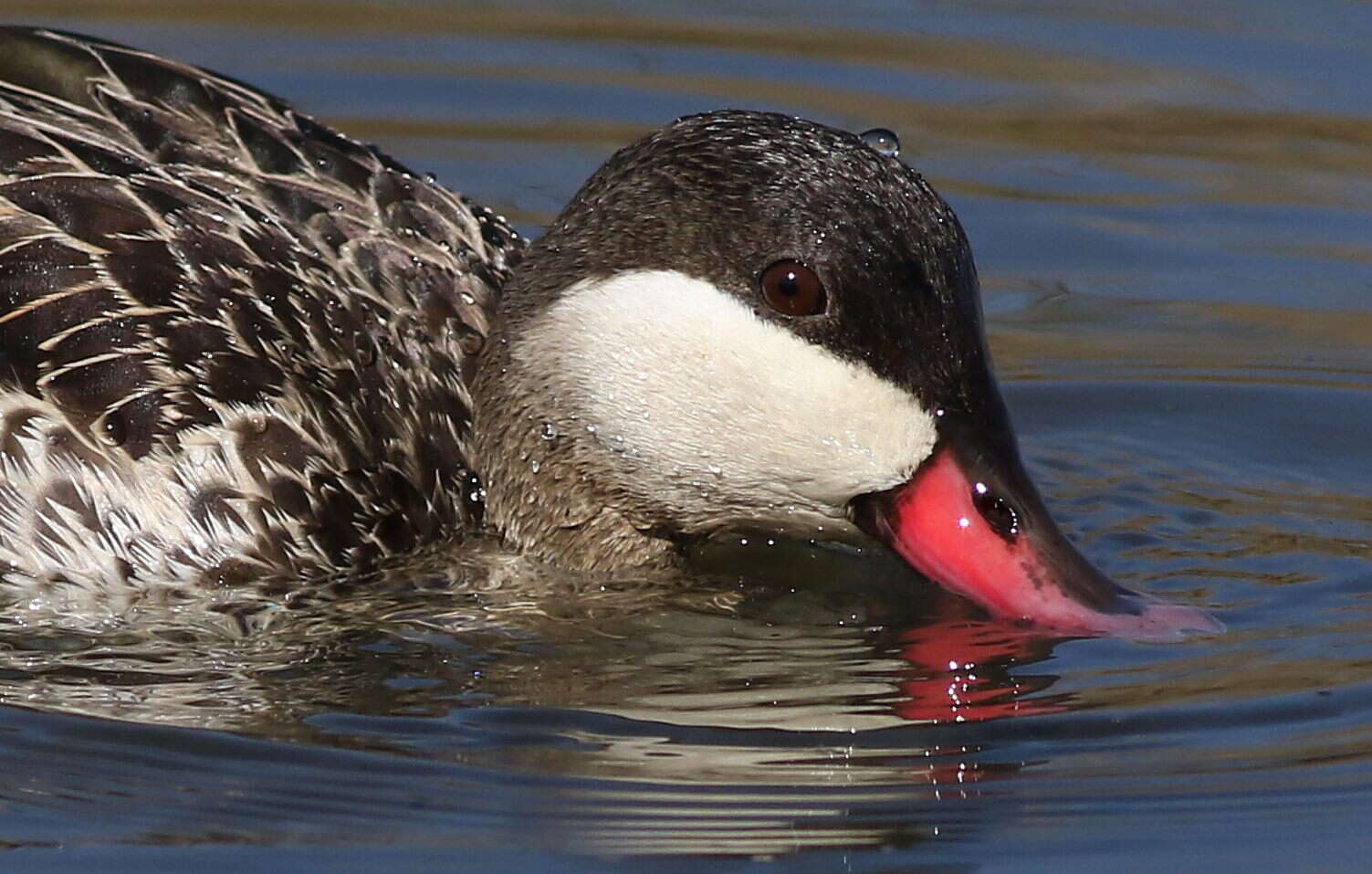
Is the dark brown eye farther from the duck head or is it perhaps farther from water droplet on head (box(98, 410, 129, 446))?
water droplet on head (box(98, 410, 129, 446))

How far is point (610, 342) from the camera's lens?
752cm

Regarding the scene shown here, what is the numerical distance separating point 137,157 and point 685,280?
1670 millimetres

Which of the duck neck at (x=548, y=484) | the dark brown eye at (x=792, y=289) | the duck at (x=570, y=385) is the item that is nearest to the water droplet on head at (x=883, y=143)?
the duck at (x=570, y=385)

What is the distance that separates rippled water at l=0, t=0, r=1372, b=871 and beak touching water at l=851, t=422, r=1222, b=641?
9cm

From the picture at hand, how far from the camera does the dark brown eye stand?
7.20m

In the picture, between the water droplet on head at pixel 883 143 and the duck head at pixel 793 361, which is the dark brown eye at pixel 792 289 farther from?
the water droplet on head at pixel 883 143

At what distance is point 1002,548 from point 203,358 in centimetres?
215

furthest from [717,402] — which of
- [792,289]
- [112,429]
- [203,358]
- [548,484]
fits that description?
[112,429]

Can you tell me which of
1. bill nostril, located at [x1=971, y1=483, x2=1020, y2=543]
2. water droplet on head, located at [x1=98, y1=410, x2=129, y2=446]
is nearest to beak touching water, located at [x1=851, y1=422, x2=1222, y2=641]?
bill nostril, located at [x1=971, y1=483, x2=1020, y2=543]

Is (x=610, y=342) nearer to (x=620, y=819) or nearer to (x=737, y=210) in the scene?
(x=737, y=210)

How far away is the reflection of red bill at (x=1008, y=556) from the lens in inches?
289

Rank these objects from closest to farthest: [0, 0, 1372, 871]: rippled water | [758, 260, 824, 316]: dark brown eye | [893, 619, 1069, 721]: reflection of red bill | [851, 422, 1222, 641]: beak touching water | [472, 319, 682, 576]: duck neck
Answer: [0, 0, 1372, 871]: rippled water → [893, 619, 1069, 721]: reflection of red bill → [758, 260, 824, 316]: dark brown eye → [851, 422, 1222, 641]: beak touching water → [472, 319, 682, 576]: duck neck

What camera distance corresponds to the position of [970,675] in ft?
24.0

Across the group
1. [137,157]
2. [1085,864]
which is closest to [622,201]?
[137,157]
